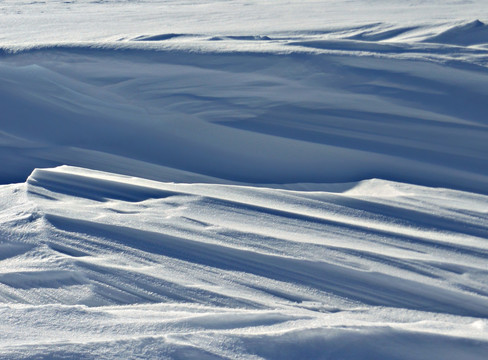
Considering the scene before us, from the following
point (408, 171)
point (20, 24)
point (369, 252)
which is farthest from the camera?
point (20, 24)

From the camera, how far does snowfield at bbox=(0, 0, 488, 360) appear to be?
A: 51.5 inches

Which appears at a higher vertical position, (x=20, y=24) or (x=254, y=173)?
(x=20, y=24)

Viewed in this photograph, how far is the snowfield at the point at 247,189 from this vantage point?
Answer: 1308 millimetres

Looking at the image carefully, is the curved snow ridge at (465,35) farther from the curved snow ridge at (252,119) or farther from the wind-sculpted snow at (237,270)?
the wind-sculpted snow at (237,270)

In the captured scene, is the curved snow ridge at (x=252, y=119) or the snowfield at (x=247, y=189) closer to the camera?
the snowfield at (x=247, y=189)

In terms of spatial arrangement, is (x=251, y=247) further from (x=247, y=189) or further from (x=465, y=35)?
(x=465, y=35)

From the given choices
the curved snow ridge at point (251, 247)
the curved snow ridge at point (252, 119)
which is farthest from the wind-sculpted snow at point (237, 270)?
the curved snow ridge at point (252, 119)

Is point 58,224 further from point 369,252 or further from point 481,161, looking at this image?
point 481,161

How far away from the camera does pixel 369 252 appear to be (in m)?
1.57

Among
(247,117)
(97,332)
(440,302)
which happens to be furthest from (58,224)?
(440,302)

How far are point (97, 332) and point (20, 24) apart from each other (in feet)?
8.68

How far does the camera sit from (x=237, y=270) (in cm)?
154

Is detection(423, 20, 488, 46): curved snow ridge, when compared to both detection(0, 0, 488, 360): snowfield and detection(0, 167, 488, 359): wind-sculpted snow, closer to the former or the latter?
detection(0, 0, 488, 360): snowfield

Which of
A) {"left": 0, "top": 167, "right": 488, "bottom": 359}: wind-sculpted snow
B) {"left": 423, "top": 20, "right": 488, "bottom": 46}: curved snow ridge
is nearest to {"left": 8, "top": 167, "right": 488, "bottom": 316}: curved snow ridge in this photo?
{"left": 0, "top": 167, "right": 488, "bottom": 359}: wind-sculpted snow
